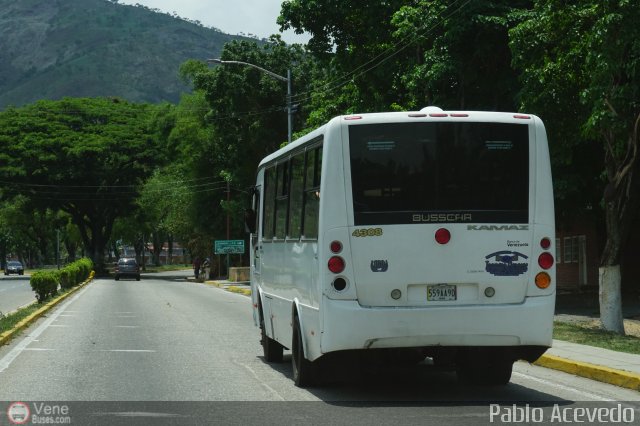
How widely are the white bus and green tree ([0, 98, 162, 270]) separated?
223ft

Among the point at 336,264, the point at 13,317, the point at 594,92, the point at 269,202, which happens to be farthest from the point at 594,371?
the point at 13,317

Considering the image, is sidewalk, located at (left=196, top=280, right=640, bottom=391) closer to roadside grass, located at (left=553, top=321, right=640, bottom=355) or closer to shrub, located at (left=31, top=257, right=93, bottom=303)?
roadside grass, located at (left=553, top=321, right=640, bottom=355)

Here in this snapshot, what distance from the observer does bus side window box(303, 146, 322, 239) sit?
10.8 meters

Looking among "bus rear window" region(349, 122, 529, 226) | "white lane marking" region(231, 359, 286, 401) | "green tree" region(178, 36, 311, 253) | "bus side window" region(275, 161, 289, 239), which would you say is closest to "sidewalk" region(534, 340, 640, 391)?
"bus rear window" region(349, 122, 529, 226)

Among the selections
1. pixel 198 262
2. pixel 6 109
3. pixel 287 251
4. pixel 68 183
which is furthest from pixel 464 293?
pixel 6 109

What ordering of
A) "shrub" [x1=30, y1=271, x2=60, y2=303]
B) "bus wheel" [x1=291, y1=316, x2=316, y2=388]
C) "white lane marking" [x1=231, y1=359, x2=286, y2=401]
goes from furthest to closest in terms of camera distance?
"shrub" [x1=30, y1=271, x2=60, y2=303] → "bus wheel" [x1=291, y1=316, x2=316, y2=388] → "white lane marking" [x1=231, y1=359, x2=286, y2=401]

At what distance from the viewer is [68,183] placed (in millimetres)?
78000

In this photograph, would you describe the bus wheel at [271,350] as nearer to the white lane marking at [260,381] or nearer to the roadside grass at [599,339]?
the white lane marking at [260,381]

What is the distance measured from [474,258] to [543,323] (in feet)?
3.18

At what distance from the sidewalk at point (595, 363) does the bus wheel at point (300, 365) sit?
339cm

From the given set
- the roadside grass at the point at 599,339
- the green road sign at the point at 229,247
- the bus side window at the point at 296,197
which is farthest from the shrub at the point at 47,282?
the bus side window at the point at 296,197

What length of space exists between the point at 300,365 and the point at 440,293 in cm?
204

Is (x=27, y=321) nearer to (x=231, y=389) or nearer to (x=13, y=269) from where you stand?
(x=231, y=389)

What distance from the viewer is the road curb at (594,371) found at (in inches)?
439
